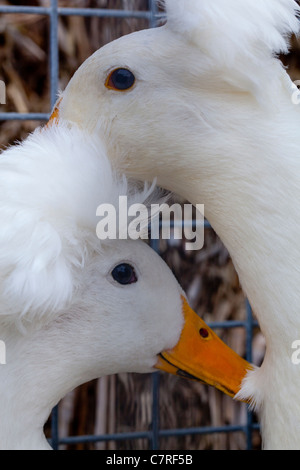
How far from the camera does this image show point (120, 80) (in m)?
0.97

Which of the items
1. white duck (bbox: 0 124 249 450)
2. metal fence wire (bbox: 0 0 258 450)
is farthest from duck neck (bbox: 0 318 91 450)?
metal fence wire (bbox: 0 0 258 450)

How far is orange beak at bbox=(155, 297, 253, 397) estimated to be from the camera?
103 centimetres

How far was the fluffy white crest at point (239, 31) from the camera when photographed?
2.94 ft

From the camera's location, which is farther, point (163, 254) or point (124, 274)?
point (163, 254)

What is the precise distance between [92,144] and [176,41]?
17 cm

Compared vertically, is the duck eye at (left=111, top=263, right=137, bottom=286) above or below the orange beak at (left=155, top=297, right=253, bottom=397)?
above

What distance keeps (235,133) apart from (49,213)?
10.1 inches

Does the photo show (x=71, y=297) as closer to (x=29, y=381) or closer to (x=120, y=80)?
(x=29, y=381)

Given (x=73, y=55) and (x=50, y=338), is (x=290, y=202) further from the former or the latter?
(x=73, y=55)

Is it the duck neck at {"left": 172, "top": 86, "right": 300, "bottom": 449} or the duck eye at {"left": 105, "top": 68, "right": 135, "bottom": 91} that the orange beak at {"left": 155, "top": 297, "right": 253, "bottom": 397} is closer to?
the duck neck at {"left": 172, "top": 86, "right": 300, "bottom": 449}

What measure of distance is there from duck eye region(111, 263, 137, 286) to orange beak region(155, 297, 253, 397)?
0.09m

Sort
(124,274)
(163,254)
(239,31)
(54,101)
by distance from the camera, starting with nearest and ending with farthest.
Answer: (239,31)
(124,274)
(54,101)
(163,254)

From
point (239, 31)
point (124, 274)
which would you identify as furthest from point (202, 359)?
point (239, 31)

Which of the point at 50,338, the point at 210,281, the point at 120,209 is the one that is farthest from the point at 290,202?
the point at 210,281
